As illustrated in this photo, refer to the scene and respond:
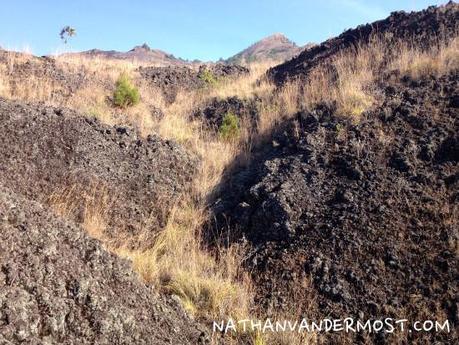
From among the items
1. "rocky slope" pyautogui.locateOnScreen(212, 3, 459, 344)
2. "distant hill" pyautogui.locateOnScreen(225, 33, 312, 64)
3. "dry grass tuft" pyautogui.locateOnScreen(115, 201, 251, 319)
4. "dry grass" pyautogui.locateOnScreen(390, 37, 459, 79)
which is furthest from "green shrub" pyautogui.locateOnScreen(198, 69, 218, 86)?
"distant hill" pyautogui.locateOnScreen(225, 33, 312, 64)

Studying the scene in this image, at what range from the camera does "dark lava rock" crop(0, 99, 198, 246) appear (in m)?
5.13

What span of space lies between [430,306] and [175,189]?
345 cm

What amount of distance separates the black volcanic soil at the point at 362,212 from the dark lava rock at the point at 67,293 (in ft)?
4.33

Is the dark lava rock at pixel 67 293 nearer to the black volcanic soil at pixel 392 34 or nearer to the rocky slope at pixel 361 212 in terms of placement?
the rocky slope at pixel 361 212

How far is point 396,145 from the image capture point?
570 cm

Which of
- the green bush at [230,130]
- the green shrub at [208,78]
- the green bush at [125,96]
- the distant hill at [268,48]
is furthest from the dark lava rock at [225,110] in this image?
the distant hill at [268,48]

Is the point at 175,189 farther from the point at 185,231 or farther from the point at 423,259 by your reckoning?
the point at 423,259

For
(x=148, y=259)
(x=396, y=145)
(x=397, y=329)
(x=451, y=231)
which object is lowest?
(x=397, y=329)

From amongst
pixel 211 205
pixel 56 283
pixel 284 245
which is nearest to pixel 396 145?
pixel 284 245

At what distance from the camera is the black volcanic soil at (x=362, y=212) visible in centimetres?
409

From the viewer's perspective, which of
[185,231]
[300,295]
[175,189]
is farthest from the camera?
[175,189]

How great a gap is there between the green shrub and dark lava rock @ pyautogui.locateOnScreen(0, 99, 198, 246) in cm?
658

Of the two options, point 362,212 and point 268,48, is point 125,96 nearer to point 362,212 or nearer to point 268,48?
point 362,212

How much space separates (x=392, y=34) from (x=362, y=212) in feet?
24.0
